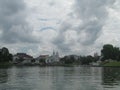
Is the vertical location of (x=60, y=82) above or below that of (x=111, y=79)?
below

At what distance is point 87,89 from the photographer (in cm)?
3950

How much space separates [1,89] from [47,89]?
609 cm

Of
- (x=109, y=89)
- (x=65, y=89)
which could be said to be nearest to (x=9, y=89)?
(x=65, y=89)

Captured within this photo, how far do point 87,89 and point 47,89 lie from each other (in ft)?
17.6

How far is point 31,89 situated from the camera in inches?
1556

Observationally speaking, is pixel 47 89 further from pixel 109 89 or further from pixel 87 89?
pixel 109 89

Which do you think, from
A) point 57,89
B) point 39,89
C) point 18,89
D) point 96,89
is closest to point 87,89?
point 96,89

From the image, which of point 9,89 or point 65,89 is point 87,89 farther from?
point 9,89

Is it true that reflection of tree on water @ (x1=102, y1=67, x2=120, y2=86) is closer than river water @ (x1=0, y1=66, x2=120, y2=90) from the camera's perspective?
No

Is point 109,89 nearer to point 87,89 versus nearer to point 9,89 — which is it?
point 87,89

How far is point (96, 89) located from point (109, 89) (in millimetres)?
1916

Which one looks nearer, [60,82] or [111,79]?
[60,82]

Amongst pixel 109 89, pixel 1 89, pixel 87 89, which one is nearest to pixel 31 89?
pixel 1 89

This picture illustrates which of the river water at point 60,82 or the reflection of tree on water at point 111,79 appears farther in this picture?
the reflection of tree on water at point 111,79
